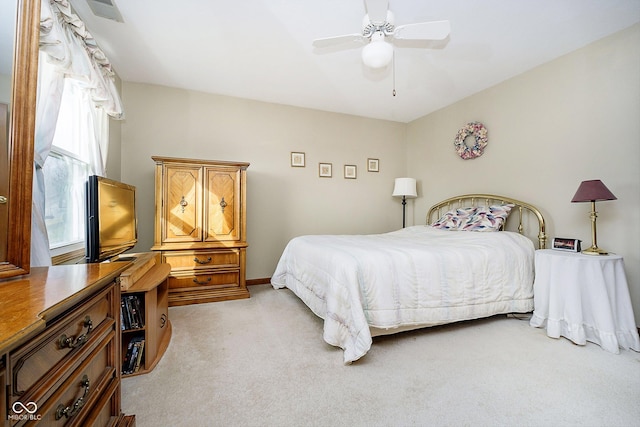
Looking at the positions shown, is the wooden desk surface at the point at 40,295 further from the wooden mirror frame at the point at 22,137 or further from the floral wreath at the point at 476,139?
the floral wreath at the point at 476,139

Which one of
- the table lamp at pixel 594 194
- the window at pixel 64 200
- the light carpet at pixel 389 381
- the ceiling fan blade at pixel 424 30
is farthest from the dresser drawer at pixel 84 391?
the table lamp at pixel 594 194

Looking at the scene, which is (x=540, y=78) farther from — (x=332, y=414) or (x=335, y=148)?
(x=332, y=414)

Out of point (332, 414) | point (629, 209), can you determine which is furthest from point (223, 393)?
point (629, 209)

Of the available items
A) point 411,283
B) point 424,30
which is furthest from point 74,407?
point 424,30

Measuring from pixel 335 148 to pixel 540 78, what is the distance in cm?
259

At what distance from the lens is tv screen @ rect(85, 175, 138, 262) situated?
5.48ft

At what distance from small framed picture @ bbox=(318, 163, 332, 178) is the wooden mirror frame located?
11.2ft

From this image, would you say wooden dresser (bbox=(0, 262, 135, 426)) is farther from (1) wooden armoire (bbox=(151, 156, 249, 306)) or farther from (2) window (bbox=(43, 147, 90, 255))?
(1) wooden armoire (bbox=(151, 156, 249, 306))

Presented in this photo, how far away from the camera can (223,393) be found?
154 centimetres

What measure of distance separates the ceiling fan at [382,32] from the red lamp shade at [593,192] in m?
1.71

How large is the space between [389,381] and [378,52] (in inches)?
85.0

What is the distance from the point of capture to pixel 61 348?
0.71 meters

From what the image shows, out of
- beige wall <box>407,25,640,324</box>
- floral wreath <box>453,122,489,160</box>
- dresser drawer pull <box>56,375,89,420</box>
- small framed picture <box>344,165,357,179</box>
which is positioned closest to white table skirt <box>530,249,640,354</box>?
beige wall <box>407,25,640,324</box>

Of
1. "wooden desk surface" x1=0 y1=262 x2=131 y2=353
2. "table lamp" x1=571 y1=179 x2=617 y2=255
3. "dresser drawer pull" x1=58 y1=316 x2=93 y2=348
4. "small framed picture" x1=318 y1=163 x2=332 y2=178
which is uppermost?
"small framed picture" x1=318 y1=163 x2=332 y2=178
